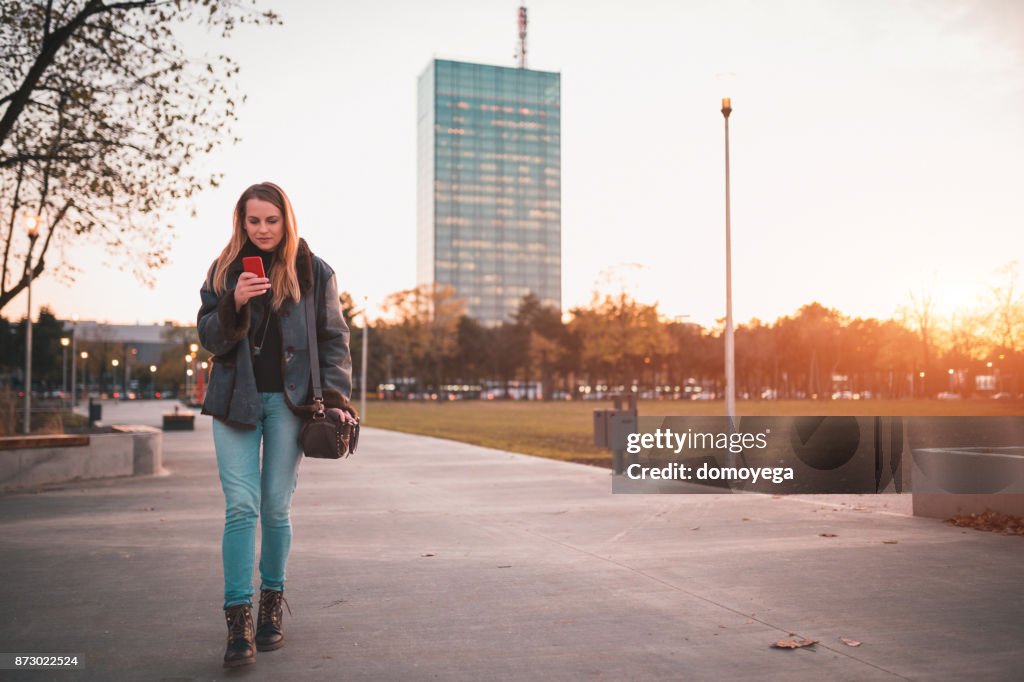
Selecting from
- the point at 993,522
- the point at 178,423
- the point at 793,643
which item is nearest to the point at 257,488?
the point at 793,643

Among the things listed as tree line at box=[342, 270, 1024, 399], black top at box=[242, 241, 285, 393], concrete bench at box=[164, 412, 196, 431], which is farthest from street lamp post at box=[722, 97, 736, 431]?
tree line at box=[342, 270, 1024, 399]

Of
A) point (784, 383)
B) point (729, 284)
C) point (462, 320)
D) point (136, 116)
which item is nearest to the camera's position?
point (729, 284)

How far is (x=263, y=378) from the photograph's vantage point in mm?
4145

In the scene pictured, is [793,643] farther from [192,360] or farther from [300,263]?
[192,360]

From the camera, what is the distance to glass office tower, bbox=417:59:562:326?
183 meters

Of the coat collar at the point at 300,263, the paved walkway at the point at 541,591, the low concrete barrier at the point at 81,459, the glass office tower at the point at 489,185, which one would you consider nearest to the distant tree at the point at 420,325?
the low concrete barrier at the point at 81,459

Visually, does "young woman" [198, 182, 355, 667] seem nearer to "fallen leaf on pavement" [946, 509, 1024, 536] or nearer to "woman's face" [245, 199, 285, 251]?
"woman's face" [245, 199, 285, 251]

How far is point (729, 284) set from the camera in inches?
530

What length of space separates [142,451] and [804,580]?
→ 10533mm

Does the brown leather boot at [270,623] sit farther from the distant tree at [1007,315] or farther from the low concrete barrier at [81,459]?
the distant tree at [1007,315]

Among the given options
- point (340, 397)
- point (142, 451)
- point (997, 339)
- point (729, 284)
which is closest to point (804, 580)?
point (340, 397)

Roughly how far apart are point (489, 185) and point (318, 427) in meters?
187

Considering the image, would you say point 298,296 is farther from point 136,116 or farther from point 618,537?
point 136,116

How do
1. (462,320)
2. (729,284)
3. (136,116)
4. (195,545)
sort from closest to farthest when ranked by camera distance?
(195,545) → (729,284) → (136,116) → (462,320)
